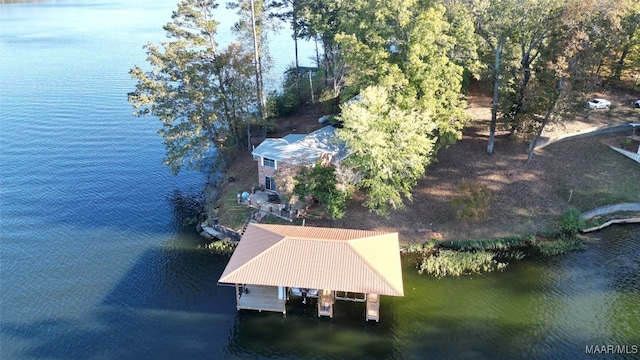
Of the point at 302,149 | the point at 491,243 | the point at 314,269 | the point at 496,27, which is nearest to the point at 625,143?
the point at 496,27

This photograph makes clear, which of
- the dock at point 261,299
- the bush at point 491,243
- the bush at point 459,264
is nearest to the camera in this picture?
the dock at point 261,299

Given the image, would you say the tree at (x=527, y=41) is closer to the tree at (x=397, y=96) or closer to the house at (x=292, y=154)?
the tree at (x=397, y=96)

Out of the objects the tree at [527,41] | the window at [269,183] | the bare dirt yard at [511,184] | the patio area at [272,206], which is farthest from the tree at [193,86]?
the tree at [527,41]

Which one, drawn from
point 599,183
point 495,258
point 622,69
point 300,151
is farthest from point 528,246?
point 622,69

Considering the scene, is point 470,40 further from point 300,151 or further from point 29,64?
point 29,64

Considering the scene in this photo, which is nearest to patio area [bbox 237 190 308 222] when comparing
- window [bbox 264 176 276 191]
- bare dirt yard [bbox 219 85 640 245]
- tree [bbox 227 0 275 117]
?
window [bbox 264 176 276 191]
